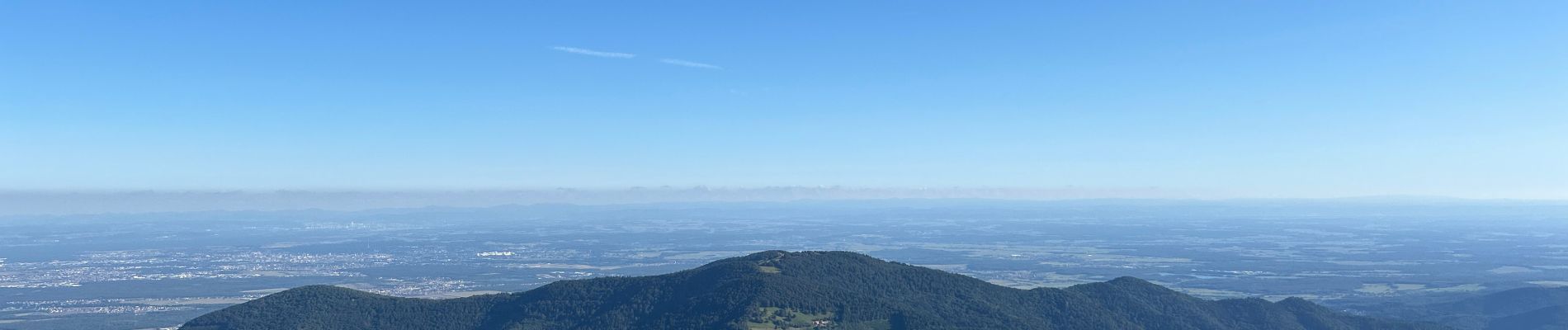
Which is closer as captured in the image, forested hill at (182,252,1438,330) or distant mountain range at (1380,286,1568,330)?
forested hill at (182,252,1438,330)

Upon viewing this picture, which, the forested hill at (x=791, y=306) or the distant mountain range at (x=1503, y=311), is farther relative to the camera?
the distant mountain range at (x=1503, y=311)

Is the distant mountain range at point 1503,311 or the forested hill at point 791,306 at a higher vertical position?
the forested hill at point 791,306

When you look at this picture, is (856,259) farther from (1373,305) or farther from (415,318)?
(1373,305)

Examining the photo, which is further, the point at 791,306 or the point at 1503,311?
the point at 1503,311

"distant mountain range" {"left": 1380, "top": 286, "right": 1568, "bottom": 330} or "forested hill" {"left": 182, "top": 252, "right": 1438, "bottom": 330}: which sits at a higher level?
"forested hill" {"left": 182, "top": 252, "right": 1438, "bottom": 330}

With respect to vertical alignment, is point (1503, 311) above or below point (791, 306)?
below

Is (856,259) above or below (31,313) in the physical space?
above

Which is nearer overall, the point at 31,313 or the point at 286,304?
the point at 286,304

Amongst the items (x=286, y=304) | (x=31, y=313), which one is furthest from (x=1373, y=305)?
(x=31, y=313)
